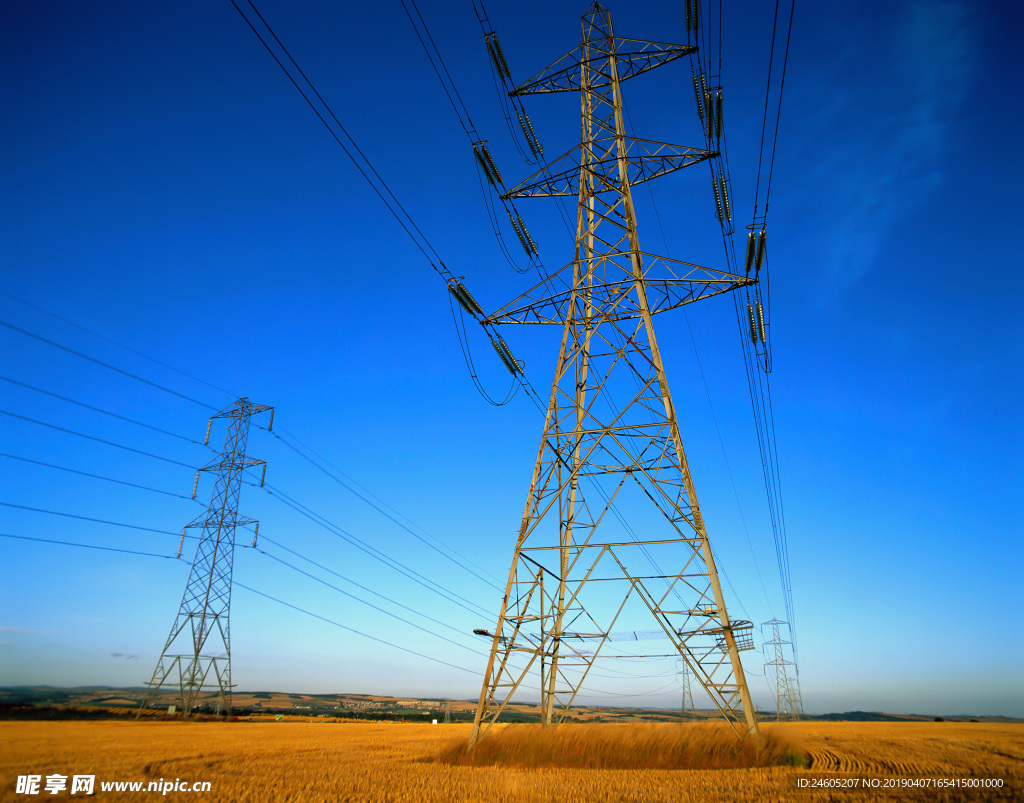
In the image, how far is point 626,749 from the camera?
523 inches

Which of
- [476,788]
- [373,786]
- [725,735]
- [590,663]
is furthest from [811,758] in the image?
[373,786]

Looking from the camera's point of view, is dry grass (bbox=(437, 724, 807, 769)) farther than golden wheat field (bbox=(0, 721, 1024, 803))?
Yes

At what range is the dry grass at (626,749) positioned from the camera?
12.9 m

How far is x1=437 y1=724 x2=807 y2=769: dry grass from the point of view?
1285 cm

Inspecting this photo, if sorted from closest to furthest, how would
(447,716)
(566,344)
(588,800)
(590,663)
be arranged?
(588,800)
(590,663)
(566,344)
(447,716)

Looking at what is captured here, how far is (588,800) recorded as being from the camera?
9078mm

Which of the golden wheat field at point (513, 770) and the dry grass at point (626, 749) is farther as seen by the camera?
the dry grass at point (626, 749)

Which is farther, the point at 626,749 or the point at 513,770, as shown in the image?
the point at 626,749

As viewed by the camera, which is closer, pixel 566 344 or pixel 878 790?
pixel 878 790

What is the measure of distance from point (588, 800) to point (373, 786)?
4.03 meters

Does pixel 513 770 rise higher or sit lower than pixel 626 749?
lower

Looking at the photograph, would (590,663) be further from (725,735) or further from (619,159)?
(619,159)

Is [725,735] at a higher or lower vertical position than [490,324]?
lower

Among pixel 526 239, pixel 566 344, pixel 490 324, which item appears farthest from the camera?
pixel 526 239
